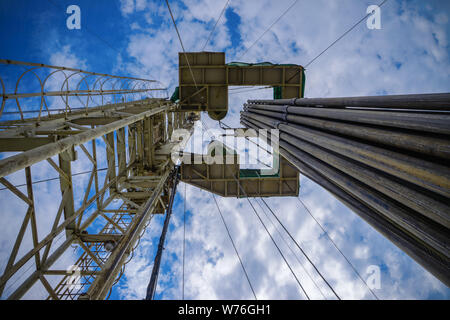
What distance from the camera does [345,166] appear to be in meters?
3.30

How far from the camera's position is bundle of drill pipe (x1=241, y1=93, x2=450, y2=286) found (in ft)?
6.75

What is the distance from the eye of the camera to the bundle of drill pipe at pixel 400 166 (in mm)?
2057

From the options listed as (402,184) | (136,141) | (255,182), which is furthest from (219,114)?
(402,184)

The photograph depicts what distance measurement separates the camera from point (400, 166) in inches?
93.2

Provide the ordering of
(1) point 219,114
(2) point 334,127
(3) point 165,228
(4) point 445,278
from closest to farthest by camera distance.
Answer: (4) point 445,278 → (2) point 334,127 → (3) point 165,228 → (1) point 219,114

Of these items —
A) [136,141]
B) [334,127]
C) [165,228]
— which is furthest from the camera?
[136,141]
